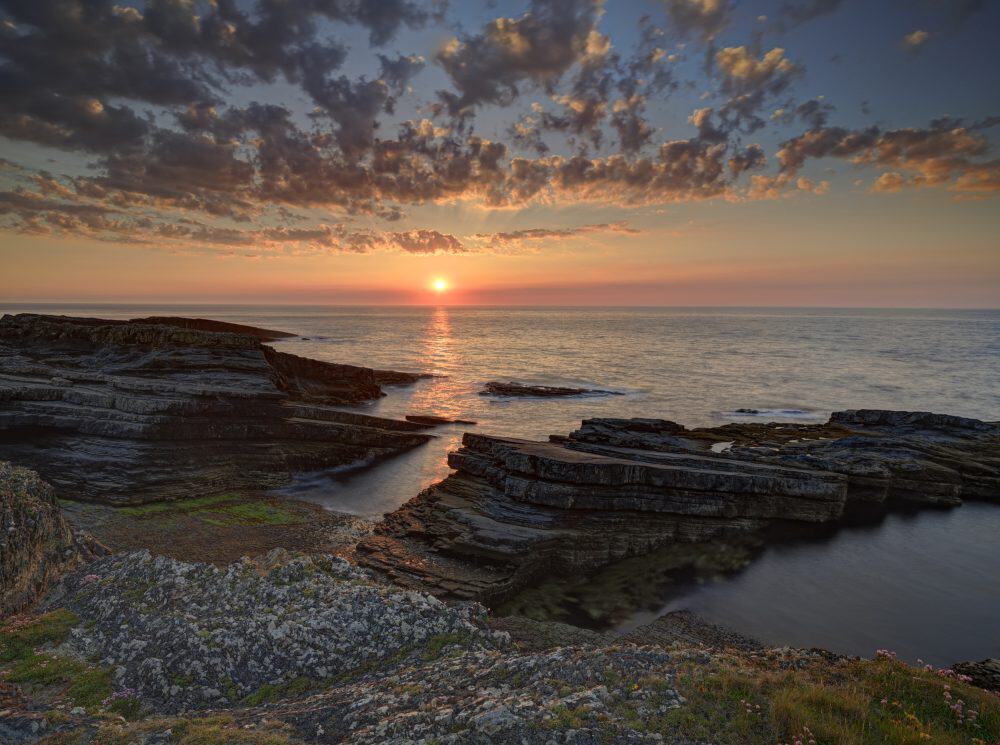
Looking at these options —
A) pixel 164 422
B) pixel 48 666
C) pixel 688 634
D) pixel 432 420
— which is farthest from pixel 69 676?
pixel 432 420

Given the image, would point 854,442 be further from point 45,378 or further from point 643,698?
point 45,378

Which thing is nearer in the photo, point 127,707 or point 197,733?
point 197,733

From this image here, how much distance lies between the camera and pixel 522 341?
165375 millimetres

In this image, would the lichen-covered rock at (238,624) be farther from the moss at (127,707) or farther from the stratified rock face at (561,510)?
the stratified rock face at (561,510)

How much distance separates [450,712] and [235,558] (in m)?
15.4

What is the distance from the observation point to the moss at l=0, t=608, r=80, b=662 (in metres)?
13.3

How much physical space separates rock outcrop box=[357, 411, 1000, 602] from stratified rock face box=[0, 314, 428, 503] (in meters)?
12.5

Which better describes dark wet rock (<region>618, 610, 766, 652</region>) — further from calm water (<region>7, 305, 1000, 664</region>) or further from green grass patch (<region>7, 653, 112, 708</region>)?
green grass patch (<region>7, 653, 112, 708</region>)

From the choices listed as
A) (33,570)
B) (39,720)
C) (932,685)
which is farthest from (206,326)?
(932,685)

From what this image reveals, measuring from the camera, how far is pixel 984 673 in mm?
14398

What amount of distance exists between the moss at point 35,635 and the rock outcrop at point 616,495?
9906 millimetres

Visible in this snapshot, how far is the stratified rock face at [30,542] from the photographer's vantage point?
15.6m

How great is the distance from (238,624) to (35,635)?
18.1ft

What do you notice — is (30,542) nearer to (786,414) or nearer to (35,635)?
(35,635)
